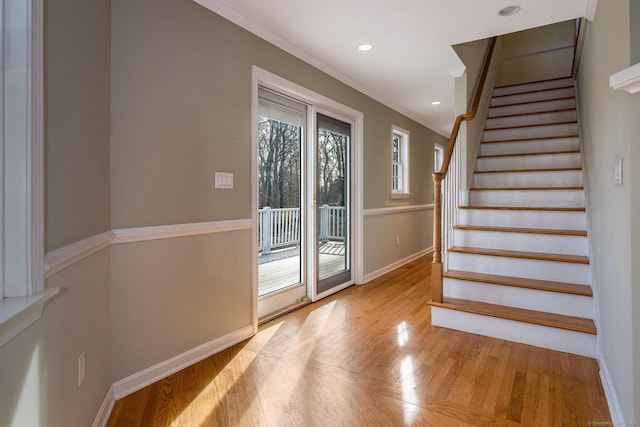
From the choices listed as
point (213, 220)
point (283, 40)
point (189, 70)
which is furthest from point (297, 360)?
point (283, 40)

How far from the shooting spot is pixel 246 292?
8.44 ft

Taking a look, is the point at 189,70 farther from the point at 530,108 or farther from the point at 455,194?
the point at 530,108

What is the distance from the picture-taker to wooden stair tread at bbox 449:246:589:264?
2.60 meters

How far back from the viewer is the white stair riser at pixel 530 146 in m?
3.70

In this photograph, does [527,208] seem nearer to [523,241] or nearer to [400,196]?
[523,241]

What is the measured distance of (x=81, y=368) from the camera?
138cm

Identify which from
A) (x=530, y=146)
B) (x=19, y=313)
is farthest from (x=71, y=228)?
(x=530, y=146)

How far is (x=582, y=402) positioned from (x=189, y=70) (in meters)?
2.84

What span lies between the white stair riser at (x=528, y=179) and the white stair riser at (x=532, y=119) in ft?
3.23

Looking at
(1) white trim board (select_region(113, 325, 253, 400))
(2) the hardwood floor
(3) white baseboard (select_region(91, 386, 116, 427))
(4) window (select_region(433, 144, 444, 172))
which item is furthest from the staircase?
(4) window (select_region(433, 144, 444, 172))

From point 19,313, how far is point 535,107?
523 cm

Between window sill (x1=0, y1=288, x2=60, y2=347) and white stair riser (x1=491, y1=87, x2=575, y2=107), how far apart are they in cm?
525

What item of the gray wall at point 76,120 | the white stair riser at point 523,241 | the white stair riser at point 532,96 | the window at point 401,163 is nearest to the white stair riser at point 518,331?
the white stair riser at point 523,241

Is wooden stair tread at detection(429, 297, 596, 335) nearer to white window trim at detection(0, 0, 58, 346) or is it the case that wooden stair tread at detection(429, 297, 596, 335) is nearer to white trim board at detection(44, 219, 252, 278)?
white trim board at detection(44, 219, 252, 278)
